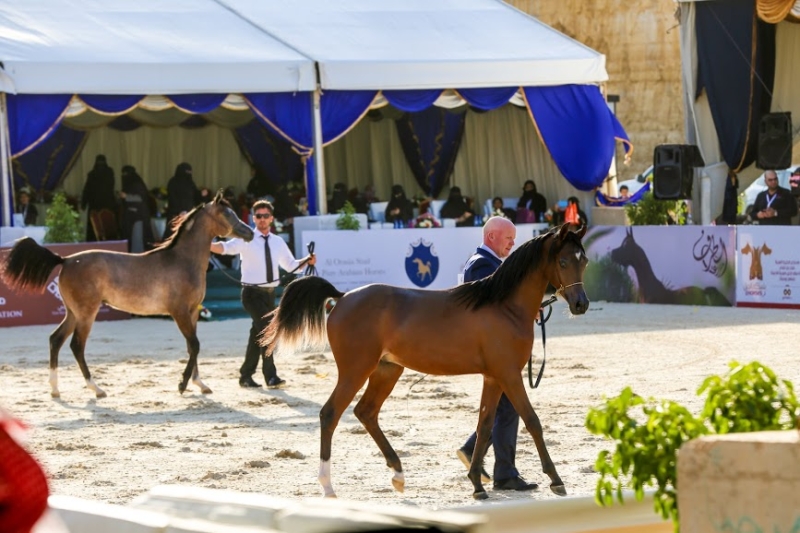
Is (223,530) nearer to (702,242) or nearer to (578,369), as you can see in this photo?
(578,369)

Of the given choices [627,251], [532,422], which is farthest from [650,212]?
[532,422]

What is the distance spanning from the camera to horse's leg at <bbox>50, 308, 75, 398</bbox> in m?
12.9

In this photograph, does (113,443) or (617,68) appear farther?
(617,68)

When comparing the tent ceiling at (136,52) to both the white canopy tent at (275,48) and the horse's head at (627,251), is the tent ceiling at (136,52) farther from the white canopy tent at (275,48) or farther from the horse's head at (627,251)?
the horse's head at (627,251)

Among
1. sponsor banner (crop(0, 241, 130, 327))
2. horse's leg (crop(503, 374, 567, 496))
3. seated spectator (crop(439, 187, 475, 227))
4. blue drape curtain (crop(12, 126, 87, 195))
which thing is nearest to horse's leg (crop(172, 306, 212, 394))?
horse's leg (crop(503, 374, 567, 496))

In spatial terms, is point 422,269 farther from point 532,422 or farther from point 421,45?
point 532,422

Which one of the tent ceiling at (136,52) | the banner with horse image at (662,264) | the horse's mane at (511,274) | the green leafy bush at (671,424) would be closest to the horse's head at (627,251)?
the banner with horse image at (662,264)

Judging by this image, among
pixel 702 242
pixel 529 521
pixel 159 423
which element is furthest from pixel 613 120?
pixel 529 521

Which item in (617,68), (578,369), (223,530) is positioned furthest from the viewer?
(617,68)

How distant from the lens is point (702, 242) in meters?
19.3

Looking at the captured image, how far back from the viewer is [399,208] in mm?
24422

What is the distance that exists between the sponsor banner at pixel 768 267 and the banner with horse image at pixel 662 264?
0.53 feet

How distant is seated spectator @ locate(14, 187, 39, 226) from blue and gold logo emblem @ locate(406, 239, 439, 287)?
609 cm

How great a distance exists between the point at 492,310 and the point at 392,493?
1.21 metres
